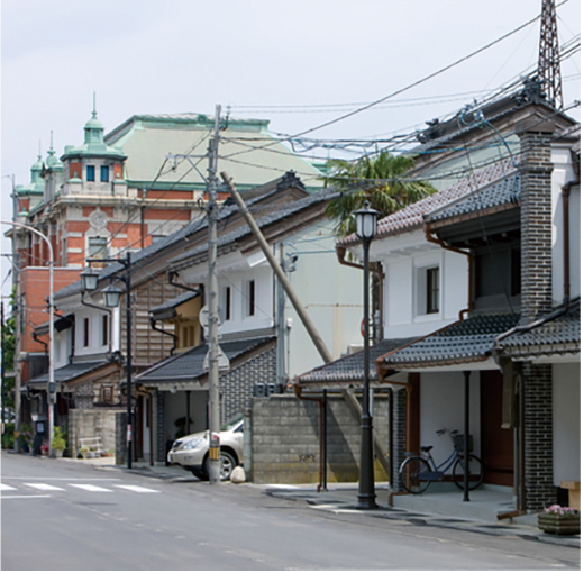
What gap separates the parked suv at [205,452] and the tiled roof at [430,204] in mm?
7143

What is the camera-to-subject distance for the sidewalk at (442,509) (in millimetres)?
18766

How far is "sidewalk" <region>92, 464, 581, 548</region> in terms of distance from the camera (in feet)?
61.6

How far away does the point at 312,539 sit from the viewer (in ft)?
54.8

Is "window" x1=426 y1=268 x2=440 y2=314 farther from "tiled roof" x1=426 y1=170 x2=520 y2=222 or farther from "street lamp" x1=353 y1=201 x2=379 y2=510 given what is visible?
"street lamp" x1=353 y1=201 x2=379 y2=510

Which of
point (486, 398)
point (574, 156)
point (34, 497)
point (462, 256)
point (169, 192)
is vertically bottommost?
point (34, 497)

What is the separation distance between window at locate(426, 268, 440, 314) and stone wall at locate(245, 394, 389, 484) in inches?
203

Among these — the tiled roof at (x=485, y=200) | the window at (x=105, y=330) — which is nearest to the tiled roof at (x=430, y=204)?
the tiled roof at (x=485, y=200)

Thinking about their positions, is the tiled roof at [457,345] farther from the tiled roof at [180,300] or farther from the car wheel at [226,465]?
the tiled roof at [180,300]

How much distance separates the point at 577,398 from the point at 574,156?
4.37 m

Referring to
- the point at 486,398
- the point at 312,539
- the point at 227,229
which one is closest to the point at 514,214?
the point at 486,398

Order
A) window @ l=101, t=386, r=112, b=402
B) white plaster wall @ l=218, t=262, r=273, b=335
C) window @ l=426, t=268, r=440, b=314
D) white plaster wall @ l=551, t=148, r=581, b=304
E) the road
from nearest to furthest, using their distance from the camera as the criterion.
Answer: the road < white plaster wall @ l=551, t=148, r=581, b=304 < window @ l=426, t=268, r=440, b=314 < white plaster wall @ l=218, t=262, r=273, b=335 < window @ l=101, t=386, r=112, b=402

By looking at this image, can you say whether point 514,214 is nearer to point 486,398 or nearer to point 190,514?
point 486,398

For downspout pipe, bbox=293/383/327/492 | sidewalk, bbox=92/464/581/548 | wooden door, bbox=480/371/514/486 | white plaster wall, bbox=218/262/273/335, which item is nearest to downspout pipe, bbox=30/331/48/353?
white plaster wall, bbox=218/262/273/335

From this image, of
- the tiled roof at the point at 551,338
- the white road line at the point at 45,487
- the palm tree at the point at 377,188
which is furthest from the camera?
the palm tree at the point at 377,188
